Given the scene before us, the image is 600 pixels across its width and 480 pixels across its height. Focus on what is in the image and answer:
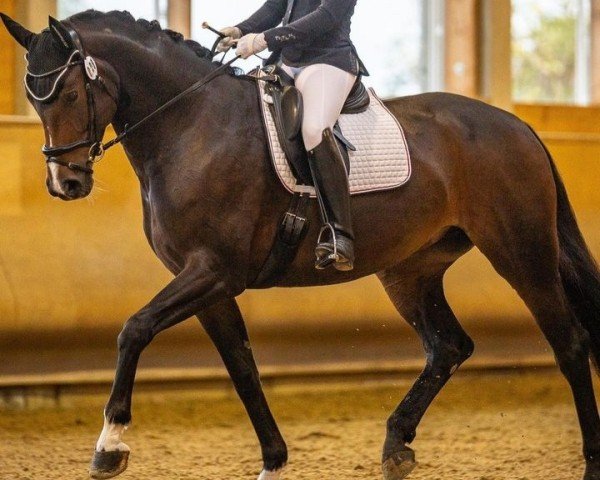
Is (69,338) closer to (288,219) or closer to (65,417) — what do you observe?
(65,417)

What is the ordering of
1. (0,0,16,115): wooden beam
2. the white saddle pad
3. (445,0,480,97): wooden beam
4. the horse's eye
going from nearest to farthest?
the horse's eye → the white saddle pad → (0,0,16,115): wooden beam → (445,0,480,97): wooden beam

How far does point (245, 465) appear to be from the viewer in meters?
5.08

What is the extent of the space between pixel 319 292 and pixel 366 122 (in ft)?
9.85

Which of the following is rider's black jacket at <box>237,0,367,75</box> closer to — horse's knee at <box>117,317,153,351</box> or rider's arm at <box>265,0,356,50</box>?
rider's arm at <box>265,0,356,50</box>

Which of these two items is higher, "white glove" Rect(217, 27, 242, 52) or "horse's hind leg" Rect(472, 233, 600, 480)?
"white glove" Rect(217, 27, 242, 52)

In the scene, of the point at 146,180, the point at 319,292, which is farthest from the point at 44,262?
the point at 146,180

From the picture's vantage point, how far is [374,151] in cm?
424

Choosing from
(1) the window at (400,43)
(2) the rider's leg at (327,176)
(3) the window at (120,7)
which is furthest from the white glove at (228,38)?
(1) the window at (400,43)

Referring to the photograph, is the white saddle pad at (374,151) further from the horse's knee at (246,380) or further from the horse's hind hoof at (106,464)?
the horse's hind hoof at (106,464)

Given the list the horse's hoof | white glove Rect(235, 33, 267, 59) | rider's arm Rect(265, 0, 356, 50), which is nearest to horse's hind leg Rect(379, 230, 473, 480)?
the horse's hoof

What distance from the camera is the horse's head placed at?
12.1ft

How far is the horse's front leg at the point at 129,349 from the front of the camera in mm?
3629

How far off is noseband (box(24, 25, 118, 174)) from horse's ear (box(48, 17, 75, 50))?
2 centimetres

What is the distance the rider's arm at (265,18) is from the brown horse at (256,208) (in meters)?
0.33
